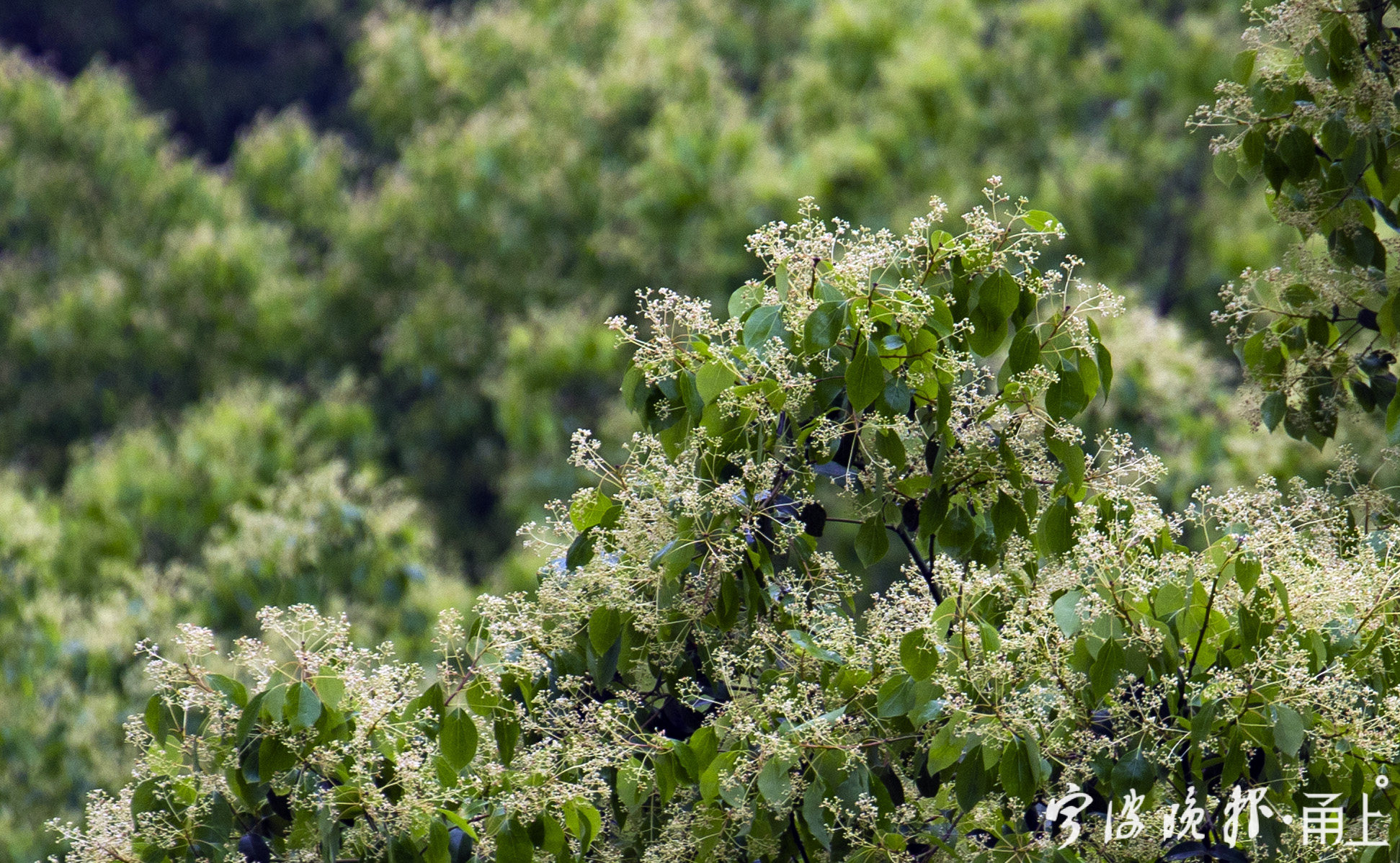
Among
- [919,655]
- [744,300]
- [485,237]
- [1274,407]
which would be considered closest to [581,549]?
[744,300]

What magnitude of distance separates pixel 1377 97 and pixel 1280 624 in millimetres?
1053

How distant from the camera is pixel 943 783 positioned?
81.2 inches

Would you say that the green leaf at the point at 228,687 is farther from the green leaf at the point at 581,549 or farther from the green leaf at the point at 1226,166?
the green leaf at the point at 1226,166

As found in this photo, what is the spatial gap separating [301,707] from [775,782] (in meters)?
0.65

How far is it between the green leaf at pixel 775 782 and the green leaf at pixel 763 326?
0.61m

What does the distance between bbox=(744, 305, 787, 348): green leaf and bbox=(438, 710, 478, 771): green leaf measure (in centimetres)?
69

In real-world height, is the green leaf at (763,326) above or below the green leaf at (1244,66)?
below

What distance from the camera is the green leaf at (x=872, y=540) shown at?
2197 mm

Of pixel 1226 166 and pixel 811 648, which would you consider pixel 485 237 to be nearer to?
pixel 1226 166

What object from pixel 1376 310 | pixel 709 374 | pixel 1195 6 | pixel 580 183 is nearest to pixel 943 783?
pixel 709 374

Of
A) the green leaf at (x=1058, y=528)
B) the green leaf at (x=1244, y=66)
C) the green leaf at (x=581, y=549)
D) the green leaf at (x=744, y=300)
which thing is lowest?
the green leaf at (x=581, y=549)

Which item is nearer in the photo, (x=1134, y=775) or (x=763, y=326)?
(x=1134, y=775)

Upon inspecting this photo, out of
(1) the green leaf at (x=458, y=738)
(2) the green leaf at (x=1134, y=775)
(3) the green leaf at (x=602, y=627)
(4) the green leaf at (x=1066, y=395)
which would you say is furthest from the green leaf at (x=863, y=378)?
(1) the green leaf at (x=458, y=738)

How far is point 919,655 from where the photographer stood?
1861mm
